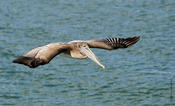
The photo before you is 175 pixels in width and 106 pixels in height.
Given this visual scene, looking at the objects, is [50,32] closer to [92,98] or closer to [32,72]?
[32,72]

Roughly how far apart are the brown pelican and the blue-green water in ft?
11.5

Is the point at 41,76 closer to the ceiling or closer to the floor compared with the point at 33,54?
closer to the floor

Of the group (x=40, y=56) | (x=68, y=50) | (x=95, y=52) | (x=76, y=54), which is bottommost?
(x=95, y=52)

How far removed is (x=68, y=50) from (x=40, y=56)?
1.40m

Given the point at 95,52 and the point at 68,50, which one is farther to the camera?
the point at 95,52

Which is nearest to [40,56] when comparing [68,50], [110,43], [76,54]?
[68,50]

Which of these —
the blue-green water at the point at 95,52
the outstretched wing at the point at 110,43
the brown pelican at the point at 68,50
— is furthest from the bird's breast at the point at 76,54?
the blue-green water at the point at 95,52

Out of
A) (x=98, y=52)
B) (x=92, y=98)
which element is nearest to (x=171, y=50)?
(x=98, y=52)

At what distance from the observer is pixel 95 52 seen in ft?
73.9

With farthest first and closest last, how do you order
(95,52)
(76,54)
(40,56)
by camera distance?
(95,52), (76,54), (40,56)

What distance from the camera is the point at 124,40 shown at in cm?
1575

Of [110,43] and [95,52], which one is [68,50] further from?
[95,52]

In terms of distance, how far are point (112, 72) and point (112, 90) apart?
1.39m

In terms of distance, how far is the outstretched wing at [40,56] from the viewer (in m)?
13.0
